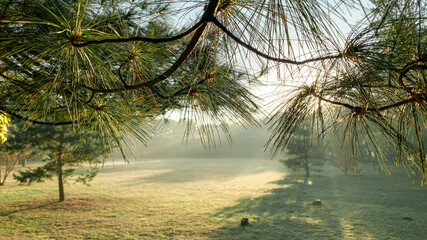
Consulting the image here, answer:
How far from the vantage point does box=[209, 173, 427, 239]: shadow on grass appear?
19.5 ft

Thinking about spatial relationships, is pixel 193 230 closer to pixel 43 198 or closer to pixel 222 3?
pixel 222 3

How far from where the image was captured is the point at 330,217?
24.4ft

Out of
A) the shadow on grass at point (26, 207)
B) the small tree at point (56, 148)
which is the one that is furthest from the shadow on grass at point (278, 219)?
the shadow on grass at point (26, 207)

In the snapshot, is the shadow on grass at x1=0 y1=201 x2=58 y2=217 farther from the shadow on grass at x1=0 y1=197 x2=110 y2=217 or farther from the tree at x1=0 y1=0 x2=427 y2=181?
the tree at x1=0 y1=0 x2=427 y2=181

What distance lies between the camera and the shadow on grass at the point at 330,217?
19.5ft

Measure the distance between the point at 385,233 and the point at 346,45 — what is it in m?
6.71

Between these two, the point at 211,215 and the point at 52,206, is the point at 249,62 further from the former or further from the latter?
the point at 52,206

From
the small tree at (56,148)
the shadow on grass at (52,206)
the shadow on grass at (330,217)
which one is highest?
the small tree at (56,148)

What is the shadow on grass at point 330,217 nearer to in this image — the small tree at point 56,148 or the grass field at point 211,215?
the grass field at point 211,215

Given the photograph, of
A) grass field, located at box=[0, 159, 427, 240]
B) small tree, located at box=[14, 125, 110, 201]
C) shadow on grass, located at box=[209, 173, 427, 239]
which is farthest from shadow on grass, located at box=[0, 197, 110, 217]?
shadow on grass, located at box=[209, 173, 427, 239]

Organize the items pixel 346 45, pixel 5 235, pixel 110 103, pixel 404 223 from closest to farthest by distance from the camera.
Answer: pixel 346 45 < pixel 110 103 < pixel 5 235 < pixel 404 223

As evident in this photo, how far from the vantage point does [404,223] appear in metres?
6.61

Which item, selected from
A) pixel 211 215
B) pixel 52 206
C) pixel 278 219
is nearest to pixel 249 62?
pixel 278 219

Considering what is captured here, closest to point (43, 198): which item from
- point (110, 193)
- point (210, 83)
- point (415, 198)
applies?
point (110, 193)
